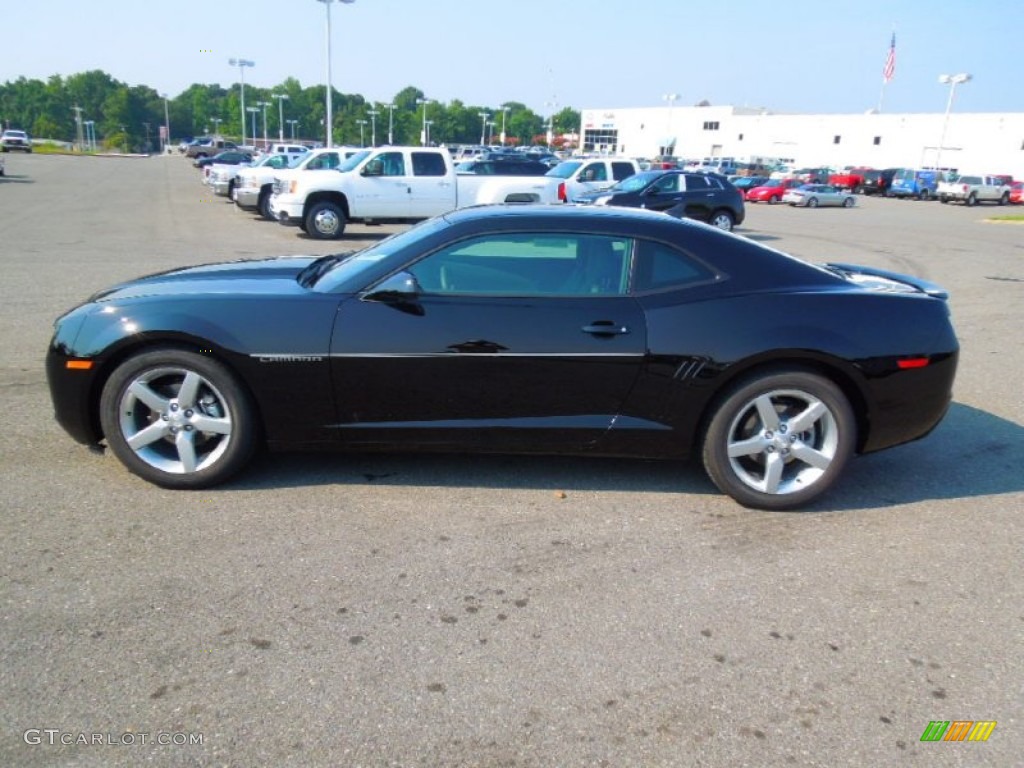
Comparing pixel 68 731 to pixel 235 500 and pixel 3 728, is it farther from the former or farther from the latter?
pixel 235 500

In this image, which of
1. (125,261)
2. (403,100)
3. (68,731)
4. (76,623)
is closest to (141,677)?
(68,731)

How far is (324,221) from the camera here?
15109 mm

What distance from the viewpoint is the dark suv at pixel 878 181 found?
47.4 meters

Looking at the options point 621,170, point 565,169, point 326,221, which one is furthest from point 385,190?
point 621,170

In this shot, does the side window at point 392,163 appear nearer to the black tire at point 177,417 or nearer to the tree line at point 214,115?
the black tire at point 177,417

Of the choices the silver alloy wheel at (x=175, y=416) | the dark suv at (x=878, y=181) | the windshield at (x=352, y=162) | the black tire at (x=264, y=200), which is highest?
the dark suv at (x=878, y=181)

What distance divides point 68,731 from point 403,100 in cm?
18792

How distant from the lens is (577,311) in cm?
376

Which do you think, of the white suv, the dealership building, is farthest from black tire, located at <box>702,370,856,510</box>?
the white suv

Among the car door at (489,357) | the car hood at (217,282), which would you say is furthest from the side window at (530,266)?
the car hood at (217,282)

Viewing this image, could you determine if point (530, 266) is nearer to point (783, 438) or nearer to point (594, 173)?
point (783, 438)

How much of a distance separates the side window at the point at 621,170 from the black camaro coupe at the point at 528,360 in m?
17.3

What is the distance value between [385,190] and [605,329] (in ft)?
42.1

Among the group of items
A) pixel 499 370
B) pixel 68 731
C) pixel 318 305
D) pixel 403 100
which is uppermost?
pixel 403 100
